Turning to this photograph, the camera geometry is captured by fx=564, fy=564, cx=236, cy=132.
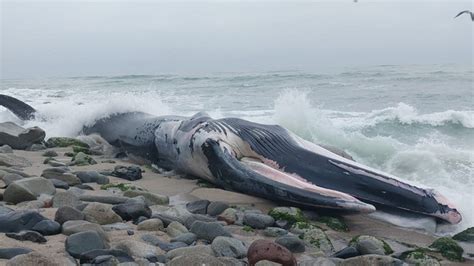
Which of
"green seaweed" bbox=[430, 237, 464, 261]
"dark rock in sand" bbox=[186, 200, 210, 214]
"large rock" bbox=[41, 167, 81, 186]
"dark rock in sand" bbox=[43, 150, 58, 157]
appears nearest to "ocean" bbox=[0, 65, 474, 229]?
"green seaweed" bbox=[430, 237, 464, 261]

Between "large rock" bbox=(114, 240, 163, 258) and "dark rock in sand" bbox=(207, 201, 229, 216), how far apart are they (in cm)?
136

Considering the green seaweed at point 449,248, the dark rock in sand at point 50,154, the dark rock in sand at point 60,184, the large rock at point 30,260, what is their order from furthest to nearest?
the dark rock in sand at point 50,154 → the dark rock in sand at point 60,184 → the green seaweed at point 449,248 → the large rock at point 30,260

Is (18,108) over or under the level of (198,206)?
over

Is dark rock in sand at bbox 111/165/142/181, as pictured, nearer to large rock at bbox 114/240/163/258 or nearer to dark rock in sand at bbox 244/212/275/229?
dark rock in sand at bbox 244/212/275/229

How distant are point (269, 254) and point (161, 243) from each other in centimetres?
77

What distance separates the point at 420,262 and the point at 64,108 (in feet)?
29.5

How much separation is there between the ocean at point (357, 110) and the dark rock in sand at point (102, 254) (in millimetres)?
3080

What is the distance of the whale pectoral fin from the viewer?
4.86m

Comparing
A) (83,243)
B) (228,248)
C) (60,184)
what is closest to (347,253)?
(228,248)

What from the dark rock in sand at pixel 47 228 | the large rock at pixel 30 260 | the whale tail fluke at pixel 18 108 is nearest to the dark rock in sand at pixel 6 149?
the whale tail fluke at pixel 18 108

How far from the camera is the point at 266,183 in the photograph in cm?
523

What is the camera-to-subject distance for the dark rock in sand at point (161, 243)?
3.66 metres

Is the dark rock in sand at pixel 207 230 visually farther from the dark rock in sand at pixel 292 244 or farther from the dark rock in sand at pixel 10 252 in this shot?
the dark rock in sand at pixel 10 252

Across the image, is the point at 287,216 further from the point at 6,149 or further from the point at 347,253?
the point at 6,149
